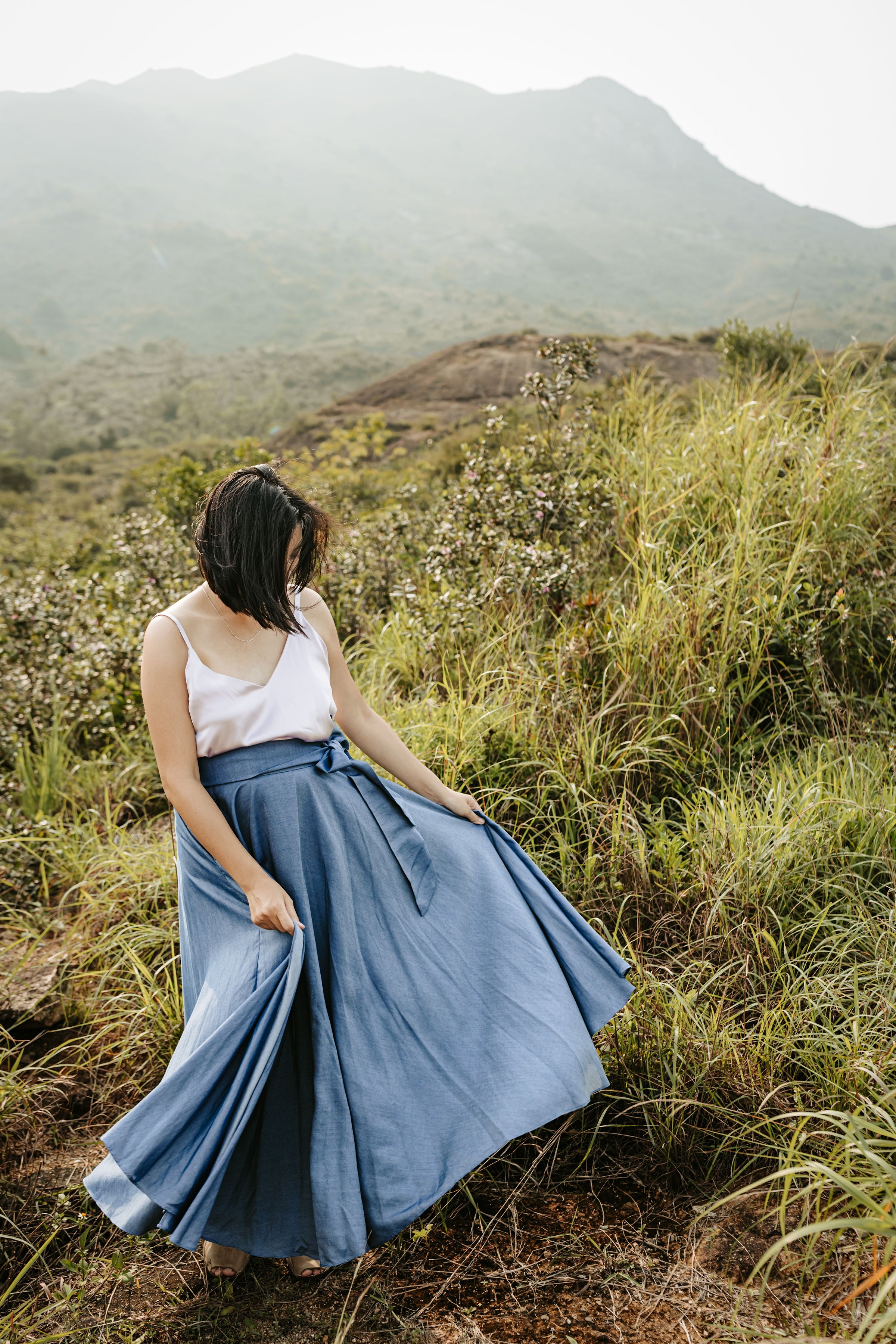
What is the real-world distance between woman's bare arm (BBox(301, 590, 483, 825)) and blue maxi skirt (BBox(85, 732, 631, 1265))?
0.14m

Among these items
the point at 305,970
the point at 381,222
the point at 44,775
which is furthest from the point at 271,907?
the point at 381,222

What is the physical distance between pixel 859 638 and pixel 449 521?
194 centimetres

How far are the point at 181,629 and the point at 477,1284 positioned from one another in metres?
1.43

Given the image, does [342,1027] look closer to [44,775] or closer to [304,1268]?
[304,1268]

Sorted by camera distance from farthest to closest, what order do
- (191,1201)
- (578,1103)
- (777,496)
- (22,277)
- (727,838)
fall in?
(22,277) → (777,496) → (727,838) → (578,1103) → (191,1201)

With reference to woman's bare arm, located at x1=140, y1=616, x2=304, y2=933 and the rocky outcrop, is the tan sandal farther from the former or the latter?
the rocky outcrop

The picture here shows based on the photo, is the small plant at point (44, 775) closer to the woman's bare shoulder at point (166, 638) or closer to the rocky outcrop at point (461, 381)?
the woman's bare shoulder at point (166, 638)

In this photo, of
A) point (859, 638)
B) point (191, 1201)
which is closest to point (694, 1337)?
point (191, 1201)

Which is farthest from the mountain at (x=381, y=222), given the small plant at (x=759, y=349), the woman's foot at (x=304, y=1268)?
the woman's foot at (x=304, y=1268)

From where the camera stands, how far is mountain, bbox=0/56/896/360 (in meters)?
83.1

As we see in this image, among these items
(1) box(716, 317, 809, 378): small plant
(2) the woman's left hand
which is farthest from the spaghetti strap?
(1) box(716, 317, 809, 378): small plant

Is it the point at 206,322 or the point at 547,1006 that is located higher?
the point at 206,322

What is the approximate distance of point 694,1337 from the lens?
1.39 m

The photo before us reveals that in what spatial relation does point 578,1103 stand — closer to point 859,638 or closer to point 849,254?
point 859,638
